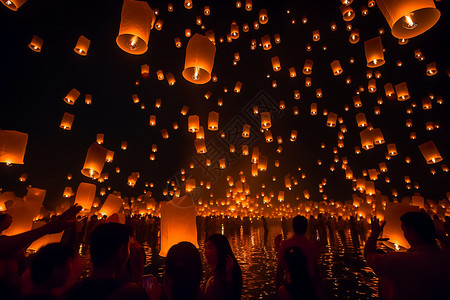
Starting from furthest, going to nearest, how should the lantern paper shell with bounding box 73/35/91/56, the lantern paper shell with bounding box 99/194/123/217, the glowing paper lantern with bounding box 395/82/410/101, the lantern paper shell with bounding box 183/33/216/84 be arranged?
the glowing paper lantern with bounding box 395/82/410/101 < the lantern paper shell with bounding box 73/35/91/56 < the lantern paper shell with bounding box 99/194/123/217 < the lantern paper shell with bounding box 183/33/216/84

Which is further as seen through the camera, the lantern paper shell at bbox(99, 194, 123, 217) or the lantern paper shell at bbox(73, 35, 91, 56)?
the lantern paper shell at bbox(73, 35, 91, 56)

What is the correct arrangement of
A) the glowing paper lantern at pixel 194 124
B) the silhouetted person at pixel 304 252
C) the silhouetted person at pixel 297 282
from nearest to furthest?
the silhouetted person at pixel 297 282
the silhouetted person at pixel 304 252
the glowing paper lantern at pixel 194 124

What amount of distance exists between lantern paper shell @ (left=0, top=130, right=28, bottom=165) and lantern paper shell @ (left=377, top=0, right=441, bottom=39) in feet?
18.3

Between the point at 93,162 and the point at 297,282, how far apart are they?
470cm

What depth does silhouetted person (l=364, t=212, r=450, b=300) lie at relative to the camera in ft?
5.21

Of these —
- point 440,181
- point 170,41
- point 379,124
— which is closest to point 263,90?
point 170,41

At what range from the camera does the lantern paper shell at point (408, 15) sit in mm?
2236

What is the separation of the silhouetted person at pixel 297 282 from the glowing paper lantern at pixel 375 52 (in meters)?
4.36

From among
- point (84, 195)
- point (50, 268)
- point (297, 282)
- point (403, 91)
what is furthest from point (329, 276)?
point (84, 195)

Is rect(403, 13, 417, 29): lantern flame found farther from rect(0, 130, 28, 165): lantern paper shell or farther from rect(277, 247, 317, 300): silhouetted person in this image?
rect(0, 130, 28, 165): lantern paper shell

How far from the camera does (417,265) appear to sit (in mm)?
1648

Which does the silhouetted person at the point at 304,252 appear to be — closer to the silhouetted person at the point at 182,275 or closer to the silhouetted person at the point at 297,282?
the silhouetted person at the point at 297,282

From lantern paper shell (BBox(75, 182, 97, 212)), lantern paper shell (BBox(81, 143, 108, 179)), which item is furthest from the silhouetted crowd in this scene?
lantern paper shell (BBox(75, 182, 97, 212))

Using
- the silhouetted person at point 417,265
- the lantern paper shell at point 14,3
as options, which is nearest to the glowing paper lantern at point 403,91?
the silhouetted person at point 417,265
